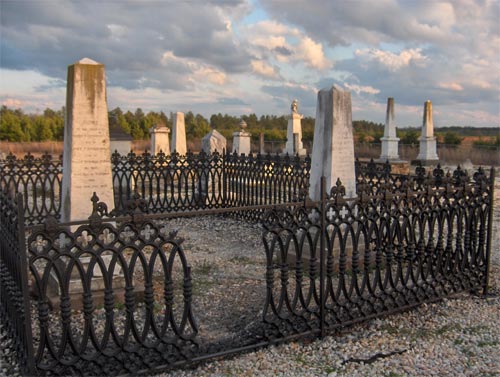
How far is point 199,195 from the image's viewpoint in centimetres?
1170

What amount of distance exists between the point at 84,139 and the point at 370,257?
3291 mm

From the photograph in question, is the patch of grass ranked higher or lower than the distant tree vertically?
lower

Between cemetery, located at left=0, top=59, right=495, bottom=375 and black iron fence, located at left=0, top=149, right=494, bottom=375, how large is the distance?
1cm

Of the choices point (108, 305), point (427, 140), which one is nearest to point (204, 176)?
point (108, 305)

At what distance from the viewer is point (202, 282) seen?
6258 mm

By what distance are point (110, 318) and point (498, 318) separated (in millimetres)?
3961

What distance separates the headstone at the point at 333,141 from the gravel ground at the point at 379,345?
70.3 inches

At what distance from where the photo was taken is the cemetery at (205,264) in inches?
137

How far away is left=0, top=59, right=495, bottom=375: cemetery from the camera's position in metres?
3.48

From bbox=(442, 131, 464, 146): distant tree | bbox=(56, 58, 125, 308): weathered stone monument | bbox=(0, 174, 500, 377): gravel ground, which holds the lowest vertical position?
bbox=(0, 174, 500, 377): gravel ground

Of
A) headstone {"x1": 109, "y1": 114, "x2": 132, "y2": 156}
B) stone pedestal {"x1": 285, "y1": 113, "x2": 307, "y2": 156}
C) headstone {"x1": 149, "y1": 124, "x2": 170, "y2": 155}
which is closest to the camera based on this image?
headstone {"x1": 109, "y1": 114, "x2": 132, "y2": 156}

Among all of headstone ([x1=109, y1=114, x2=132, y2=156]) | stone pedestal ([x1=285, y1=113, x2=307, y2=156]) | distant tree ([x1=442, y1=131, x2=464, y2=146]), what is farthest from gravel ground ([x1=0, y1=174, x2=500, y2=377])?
distant tree ([x1=442, y1=131, x2=464, y2=146])

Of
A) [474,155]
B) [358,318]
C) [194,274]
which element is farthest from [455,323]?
[474,155]

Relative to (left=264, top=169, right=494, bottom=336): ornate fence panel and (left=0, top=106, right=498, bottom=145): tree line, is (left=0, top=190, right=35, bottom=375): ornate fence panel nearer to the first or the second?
(left=264, top=169, right=494, bottom=336): ornate fence panel
